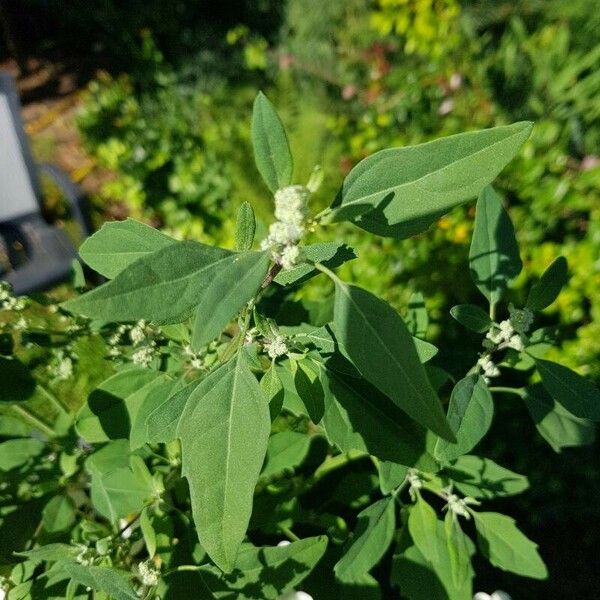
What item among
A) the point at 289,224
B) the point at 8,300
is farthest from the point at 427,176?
the point at 8,300

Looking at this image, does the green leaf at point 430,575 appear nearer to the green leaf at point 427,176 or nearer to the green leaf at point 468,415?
the green leaf at point 468,415

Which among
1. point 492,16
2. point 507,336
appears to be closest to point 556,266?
point 507,336

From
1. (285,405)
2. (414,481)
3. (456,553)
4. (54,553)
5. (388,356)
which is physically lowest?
(456,553)

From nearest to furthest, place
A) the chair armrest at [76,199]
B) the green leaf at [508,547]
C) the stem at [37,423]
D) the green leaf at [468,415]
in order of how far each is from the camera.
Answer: the green leaf at [468,415] → the green leaf at [508,547] → the stem at [37,423] → the chair armrest at [76,199]

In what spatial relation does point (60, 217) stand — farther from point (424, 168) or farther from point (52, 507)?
point (424, 168)

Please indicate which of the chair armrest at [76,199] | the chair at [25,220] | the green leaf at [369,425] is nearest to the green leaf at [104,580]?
the green leaf at [369,425]

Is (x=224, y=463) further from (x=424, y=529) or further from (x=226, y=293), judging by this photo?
(x=424, y=529)
